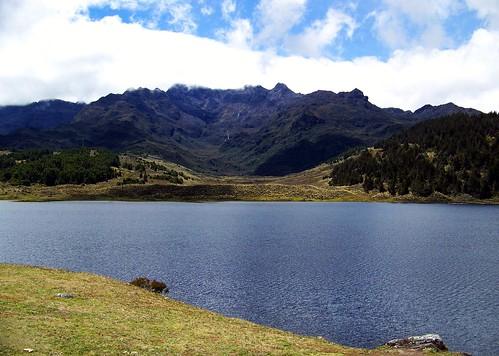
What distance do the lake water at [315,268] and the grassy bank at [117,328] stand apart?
32.2ft

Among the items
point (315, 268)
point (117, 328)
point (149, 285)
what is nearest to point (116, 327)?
point (117, 328)

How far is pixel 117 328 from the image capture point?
120 feet

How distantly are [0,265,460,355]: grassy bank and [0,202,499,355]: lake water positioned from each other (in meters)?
9.81

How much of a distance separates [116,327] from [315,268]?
52.3m

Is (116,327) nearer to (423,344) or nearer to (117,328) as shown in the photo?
(117,328)

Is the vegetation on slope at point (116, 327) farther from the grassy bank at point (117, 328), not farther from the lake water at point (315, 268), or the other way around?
the lake water at point (315, 268)

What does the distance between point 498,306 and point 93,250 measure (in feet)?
254

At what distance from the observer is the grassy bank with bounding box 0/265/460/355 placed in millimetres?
31484

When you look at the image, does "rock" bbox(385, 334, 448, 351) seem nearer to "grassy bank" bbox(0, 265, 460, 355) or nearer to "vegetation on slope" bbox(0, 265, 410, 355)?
"grassy bank" bbox(0, 265, 460, 355)

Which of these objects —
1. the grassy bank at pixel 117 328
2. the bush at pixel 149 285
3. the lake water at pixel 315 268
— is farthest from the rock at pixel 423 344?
the bush at pixel 149 285

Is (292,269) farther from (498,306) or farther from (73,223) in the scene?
(73,223)

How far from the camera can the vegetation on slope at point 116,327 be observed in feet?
103

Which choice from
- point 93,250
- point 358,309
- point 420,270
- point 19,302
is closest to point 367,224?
point 420,270

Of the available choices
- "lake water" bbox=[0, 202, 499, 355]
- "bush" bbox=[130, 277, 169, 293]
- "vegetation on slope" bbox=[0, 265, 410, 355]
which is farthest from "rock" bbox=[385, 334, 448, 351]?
"bush" bbox=[130, 277, 169, 293]
